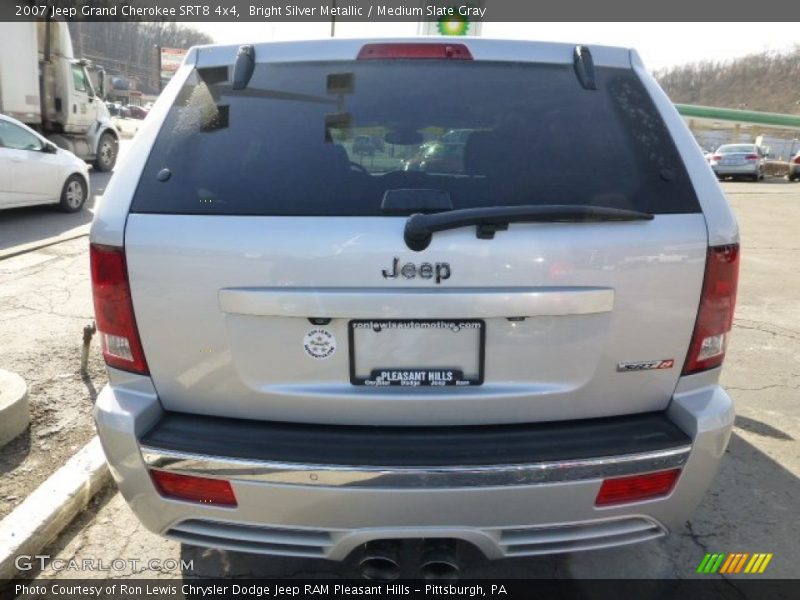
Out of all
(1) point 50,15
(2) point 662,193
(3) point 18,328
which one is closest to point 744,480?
(2) point 662,193

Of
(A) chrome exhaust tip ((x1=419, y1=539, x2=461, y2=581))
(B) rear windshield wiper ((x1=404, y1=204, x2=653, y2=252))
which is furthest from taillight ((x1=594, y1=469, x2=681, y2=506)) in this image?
(B) rear windshield wiper ((x1=404, y1=204, x2=653, y2=252))

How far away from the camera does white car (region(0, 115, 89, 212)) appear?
944 centimetres

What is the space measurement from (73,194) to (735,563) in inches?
444

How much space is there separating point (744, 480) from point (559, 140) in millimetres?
2254

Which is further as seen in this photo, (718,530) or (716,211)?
(718,530)

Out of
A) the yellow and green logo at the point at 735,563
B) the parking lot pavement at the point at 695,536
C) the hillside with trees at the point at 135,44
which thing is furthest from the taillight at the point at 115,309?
the hillside with trees at the point at 135,44

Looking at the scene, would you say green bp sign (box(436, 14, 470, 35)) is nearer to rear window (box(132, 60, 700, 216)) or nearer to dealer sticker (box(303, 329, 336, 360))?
rear window (box(132, 60, 700, 216))

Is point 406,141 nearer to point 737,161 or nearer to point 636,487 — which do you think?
point 636,487

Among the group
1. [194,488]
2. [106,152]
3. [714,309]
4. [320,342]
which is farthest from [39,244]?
[106,152]

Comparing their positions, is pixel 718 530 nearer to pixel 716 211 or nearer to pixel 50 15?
pixel 716 211

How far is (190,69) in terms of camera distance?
2350 millimetres

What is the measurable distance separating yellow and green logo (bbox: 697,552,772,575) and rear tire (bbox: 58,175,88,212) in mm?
10973

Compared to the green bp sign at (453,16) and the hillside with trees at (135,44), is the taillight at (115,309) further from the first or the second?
the hillside with trees at (135,44)

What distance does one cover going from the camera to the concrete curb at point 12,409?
3.22 m
